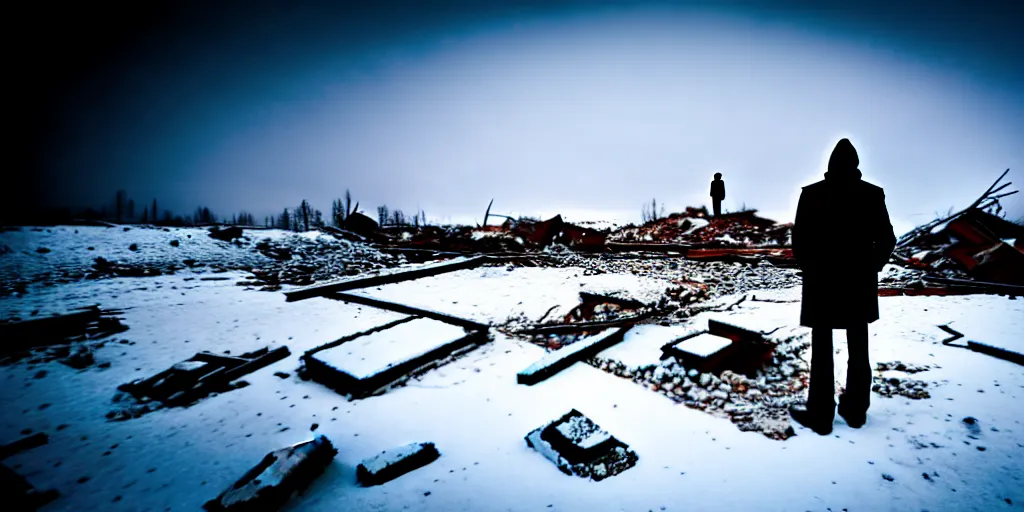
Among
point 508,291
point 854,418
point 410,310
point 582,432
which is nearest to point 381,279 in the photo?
point 410,310

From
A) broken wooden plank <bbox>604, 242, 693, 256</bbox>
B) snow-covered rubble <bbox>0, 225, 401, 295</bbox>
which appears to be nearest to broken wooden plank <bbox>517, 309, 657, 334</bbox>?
snow-covered rubble <bbox>0, 225, 401, 295</bbox>

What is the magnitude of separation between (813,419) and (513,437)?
Answer: 1.82 m

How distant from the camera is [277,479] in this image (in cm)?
163

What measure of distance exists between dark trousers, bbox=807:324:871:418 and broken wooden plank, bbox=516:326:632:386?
63.5 inches

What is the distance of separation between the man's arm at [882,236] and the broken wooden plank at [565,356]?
2.04 metres

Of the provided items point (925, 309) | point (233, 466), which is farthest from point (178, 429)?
point (925, 309)

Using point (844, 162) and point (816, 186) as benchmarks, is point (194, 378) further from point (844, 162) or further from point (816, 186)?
point (844, 162)

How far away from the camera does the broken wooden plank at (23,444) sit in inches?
77.6

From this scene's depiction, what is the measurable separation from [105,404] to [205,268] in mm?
7121

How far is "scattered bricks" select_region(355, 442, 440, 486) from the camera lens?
5.79ft

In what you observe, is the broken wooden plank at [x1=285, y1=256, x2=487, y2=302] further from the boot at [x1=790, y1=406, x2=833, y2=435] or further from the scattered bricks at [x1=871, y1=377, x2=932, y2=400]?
the scattered bricks at [x1=871, y1=377, x2=932, y2=400]

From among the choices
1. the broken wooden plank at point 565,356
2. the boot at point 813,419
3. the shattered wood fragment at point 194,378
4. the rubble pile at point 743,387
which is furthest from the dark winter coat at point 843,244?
the shattered wood fragment at point 194,378

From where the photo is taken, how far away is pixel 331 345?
3.42m

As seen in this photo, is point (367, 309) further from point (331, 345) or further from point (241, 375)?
point (241, 375)
